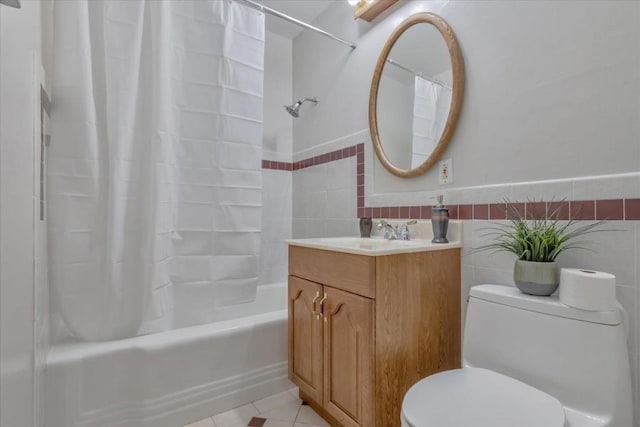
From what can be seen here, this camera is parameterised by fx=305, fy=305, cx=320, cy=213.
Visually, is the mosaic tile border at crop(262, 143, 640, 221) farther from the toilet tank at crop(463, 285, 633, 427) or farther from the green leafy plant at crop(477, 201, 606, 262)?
the toilet tank at crop(463, 285, 633, 427)

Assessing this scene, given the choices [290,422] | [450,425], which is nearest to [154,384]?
[290,422]

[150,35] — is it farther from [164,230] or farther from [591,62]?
[591,62]

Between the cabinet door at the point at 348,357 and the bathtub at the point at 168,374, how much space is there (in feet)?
1.52

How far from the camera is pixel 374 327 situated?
109 centimetres

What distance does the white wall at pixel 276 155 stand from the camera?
244 cm

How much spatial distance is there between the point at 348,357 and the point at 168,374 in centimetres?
84

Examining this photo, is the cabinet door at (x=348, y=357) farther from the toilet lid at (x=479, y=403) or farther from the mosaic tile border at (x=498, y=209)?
the mosaic tile border at (x=498, y=209)

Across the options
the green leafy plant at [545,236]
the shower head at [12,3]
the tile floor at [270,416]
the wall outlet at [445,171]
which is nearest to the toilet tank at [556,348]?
the green leafy plant at [545,236]

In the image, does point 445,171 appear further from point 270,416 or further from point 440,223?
point 270,416

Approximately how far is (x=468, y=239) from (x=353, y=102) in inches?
44.7

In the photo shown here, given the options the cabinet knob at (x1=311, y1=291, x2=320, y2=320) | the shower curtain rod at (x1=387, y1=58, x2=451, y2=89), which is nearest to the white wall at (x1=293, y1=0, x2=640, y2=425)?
the shower curtain rod at (x1=387, y1=58, x2=451, y2=89)

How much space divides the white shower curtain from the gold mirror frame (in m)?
0.68

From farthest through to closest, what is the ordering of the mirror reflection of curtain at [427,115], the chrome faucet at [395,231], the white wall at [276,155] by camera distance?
the white wall at [276,155] < the chrome faucet at [395,231] < the mirror reflection of curtain at [427,115]

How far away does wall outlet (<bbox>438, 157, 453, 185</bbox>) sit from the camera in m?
1.42
